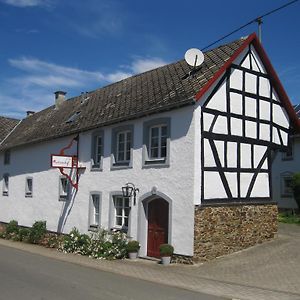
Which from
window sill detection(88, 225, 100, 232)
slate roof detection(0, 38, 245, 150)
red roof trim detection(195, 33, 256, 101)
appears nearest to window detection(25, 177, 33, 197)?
slate roof detection(0, 38, 245, 150)

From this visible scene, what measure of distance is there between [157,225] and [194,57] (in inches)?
244

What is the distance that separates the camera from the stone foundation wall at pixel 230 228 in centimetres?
1517

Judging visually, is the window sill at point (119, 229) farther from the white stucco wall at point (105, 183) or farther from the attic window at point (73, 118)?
the attic window at point (73, 118)

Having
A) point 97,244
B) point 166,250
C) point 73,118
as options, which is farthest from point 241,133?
point 73,118

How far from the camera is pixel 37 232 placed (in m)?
22.7

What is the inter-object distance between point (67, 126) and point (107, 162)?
4628 mm

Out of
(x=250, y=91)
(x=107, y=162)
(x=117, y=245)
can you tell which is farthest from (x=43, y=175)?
(x=250, y=91)

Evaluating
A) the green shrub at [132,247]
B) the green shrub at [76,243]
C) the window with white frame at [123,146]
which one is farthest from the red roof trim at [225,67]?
the green shrub at [76,243]

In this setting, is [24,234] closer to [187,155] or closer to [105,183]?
[105,183]

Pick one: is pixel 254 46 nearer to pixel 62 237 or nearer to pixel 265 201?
pixel 265 201

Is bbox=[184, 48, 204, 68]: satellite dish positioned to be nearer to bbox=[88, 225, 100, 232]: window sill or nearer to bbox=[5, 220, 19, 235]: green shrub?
bbox=[88, 225, 100, 232]: window sill

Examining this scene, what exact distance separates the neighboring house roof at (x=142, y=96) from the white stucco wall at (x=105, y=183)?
416mm

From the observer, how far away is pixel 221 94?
16438mm

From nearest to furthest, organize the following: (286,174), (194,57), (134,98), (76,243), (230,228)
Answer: (230,228)
(194,57)
(76,243)
(134,98)
(286,174)
